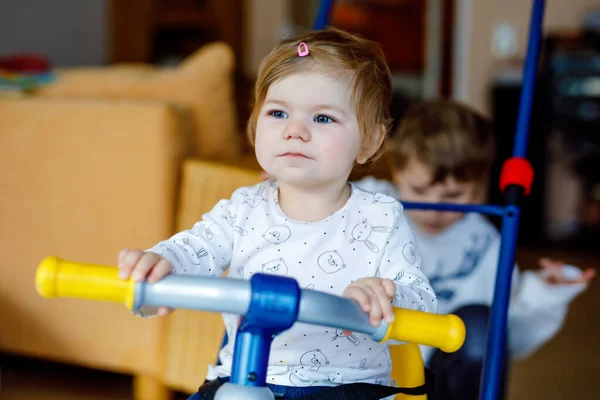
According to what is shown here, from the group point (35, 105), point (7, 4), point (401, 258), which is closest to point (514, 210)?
point (401, 258)

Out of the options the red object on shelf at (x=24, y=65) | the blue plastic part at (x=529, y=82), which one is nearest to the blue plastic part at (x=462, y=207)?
the blue plastic part at (x=529, y=82)

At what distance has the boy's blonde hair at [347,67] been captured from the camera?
3.35 ft

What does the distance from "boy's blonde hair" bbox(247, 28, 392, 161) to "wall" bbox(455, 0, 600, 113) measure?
3318 mm

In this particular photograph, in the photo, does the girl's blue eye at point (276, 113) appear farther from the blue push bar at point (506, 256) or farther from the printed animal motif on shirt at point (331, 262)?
the blue push bar at point (506, 256)

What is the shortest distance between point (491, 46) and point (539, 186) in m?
0.83

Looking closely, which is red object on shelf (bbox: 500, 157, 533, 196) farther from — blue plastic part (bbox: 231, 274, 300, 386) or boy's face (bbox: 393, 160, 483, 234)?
blue plastic part (bbox: 231, 274, 300, 386)

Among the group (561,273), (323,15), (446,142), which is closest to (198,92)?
(323,15)

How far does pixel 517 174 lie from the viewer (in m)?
1.26

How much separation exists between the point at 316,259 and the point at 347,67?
24cm

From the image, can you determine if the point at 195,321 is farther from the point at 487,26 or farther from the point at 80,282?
the point at 487,26

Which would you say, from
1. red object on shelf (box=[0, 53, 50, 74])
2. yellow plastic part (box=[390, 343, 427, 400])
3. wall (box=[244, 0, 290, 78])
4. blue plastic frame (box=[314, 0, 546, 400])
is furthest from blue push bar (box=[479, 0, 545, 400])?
wall (box=[244, 0, 290, 78])

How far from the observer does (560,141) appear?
13.0 ft

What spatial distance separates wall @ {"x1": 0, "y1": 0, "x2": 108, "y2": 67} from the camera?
4.31m

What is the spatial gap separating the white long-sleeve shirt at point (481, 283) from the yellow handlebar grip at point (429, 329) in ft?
2.55
